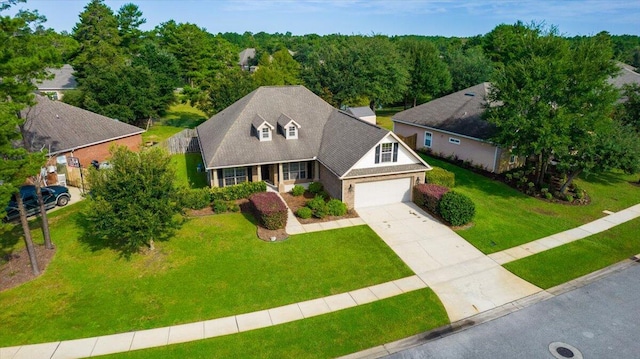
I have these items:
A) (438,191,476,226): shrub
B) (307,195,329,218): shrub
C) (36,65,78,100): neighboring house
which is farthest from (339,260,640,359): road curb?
(36,65,78,100): neighboring house

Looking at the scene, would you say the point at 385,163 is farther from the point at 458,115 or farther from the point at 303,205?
the point at 458,115

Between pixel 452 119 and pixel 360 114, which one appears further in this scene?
pixel 360 114

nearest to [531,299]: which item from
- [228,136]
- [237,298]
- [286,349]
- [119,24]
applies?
[286,349]

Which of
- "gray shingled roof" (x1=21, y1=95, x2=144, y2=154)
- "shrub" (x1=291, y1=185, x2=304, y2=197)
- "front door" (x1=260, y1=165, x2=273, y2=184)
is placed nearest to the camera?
"shrub" (x1=291, y1=185, x2=304, y2=197)

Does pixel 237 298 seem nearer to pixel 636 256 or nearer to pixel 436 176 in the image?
pixel 436 176

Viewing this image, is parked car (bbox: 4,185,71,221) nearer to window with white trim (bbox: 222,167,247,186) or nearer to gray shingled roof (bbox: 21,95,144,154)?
gray shingled roof (bbox: 21,95,144,154)

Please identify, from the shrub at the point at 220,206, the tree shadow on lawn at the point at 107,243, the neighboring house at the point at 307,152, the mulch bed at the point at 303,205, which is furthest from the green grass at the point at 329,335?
the shrub at the point at 220,206

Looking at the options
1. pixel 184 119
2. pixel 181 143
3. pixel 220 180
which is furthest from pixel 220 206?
pixel 184 119
